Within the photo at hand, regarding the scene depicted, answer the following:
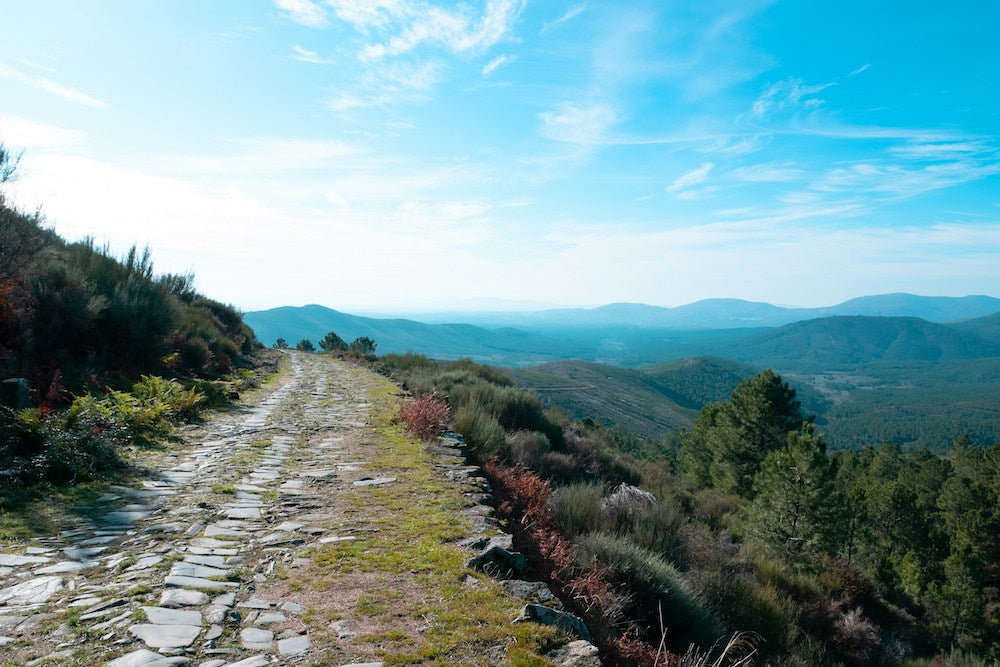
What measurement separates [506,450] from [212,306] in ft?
71.3

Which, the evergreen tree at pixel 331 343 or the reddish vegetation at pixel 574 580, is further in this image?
the evergreen tree at pixel 331 343

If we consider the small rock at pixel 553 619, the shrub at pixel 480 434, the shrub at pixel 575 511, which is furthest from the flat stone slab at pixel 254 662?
the shrub at pixel 480 434

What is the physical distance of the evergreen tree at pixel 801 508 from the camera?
18109 mm

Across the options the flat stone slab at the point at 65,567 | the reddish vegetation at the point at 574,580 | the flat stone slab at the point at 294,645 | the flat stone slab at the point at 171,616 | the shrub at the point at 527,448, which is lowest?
the shrub at the point at 527,448

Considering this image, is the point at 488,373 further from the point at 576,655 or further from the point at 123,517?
the point at 576,655

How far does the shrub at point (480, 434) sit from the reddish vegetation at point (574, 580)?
2287 mm

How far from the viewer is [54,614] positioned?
9.22ft

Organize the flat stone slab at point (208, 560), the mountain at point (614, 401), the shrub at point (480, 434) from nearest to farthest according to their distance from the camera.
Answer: the flat stone slab at point (208, 560), the shrub at point (480, 434), the mountain at point (614, 401)

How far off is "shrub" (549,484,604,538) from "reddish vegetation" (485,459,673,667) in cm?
17

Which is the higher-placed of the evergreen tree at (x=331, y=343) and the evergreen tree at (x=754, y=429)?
the evergreen tree at (x=331, y=343)

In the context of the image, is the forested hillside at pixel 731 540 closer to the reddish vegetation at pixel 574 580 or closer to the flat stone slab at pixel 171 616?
the reddish vegetation at pixel 574 580

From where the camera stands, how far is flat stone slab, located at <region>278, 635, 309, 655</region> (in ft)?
8.56

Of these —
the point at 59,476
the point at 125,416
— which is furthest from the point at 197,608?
the point at 125,416

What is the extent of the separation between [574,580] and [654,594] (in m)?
0.95
